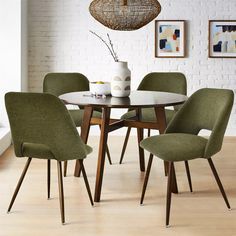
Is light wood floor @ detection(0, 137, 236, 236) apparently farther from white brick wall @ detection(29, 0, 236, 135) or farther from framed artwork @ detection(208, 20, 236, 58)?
framed artwork @ detection(208, 20, 236, 58)

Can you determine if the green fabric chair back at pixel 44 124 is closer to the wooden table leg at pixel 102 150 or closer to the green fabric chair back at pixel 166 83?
the wooden table leg at pixel 102 150

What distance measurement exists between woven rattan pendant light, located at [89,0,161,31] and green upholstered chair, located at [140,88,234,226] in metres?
0.72

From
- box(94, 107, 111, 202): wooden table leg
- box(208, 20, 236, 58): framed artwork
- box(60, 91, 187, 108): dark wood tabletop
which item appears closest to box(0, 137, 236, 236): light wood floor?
box(94, 107, 111, 202): wooden table leg

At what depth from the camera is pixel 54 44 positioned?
20.2ft

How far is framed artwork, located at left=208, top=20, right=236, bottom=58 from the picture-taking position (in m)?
6.03

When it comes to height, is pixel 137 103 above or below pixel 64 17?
below

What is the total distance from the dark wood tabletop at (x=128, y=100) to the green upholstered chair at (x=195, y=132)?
0.15 metres

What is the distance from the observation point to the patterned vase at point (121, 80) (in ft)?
13.7

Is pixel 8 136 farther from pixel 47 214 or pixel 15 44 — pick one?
pixel 47 214

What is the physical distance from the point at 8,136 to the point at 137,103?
227 centimetres

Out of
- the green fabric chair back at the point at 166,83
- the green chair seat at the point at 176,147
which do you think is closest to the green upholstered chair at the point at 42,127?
the green chair seat at the point at 176,147

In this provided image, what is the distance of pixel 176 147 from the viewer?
11.4ft

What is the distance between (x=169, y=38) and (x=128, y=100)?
232cm

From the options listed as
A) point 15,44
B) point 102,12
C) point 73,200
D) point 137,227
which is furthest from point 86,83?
point 137,227
